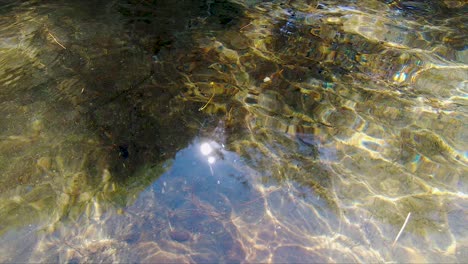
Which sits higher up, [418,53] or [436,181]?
[418,53]

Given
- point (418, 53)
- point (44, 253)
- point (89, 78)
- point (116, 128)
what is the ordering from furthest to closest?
1. point (418, 53)
2. point (89, 78)
3. point (116, 128)
4. point (44, 253)

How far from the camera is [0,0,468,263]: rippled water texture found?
3094 millimetres

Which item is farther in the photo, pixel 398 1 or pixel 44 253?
pixel 398 1

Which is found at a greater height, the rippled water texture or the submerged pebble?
the rippled water texture

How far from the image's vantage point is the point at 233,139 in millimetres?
3953

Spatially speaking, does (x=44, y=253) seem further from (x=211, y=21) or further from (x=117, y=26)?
(x=211, y=21)

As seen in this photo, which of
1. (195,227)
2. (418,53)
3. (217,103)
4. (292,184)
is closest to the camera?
(195,227)

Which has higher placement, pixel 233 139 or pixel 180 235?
pixel 233 139

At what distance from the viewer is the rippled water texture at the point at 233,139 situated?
3094mm

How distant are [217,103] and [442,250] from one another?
2.79m

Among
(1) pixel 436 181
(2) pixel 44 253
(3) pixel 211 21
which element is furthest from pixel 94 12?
(1) pixel 436 181

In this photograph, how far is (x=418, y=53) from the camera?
5.33m

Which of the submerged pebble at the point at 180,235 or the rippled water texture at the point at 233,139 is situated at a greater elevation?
the rippled water texture at the point at 233,139

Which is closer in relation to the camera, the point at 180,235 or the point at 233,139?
the point at 180,235
